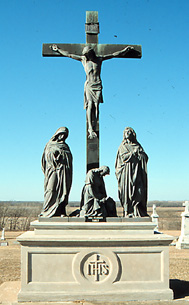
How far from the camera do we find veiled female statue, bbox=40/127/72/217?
7199mm

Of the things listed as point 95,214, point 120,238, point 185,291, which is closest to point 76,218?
point 95,214

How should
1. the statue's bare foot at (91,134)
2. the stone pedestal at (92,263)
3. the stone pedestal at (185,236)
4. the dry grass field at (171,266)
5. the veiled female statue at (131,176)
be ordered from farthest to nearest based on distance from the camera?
the stone pedestal at (185,236)
the dry grass field at (171,266)
the statue's bare foot at (91,134)
the veiled female statue at (131,176)
the stone pedestal at (92,263)

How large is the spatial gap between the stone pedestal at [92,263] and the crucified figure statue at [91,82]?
6.99 ft

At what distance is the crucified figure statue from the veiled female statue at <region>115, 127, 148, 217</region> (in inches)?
31.8

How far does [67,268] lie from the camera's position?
6789 millimetres

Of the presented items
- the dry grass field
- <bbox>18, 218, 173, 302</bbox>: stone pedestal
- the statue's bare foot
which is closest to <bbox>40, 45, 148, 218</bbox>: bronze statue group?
<bbox>18, 218, 173, 302</bbox>: stone pedestal

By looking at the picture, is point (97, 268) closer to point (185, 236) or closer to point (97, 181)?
point (97, 181)

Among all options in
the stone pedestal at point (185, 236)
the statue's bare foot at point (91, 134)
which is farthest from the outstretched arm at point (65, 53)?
the stone pedestal at point (185, 236)

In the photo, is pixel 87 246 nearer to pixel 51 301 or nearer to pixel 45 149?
pixel 51 301

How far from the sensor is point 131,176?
7.40 metres

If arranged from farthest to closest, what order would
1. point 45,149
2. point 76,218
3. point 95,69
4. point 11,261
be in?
1. point 11,261
2. point 95,69
3. point 45,149
4. point 76,218

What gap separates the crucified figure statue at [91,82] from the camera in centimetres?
797

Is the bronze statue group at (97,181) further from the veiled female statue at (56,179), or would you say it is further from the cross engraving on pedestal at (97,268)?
the cross engraving on pedestal at (97,268)

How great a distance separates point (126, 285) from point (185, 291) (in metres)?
1.51
